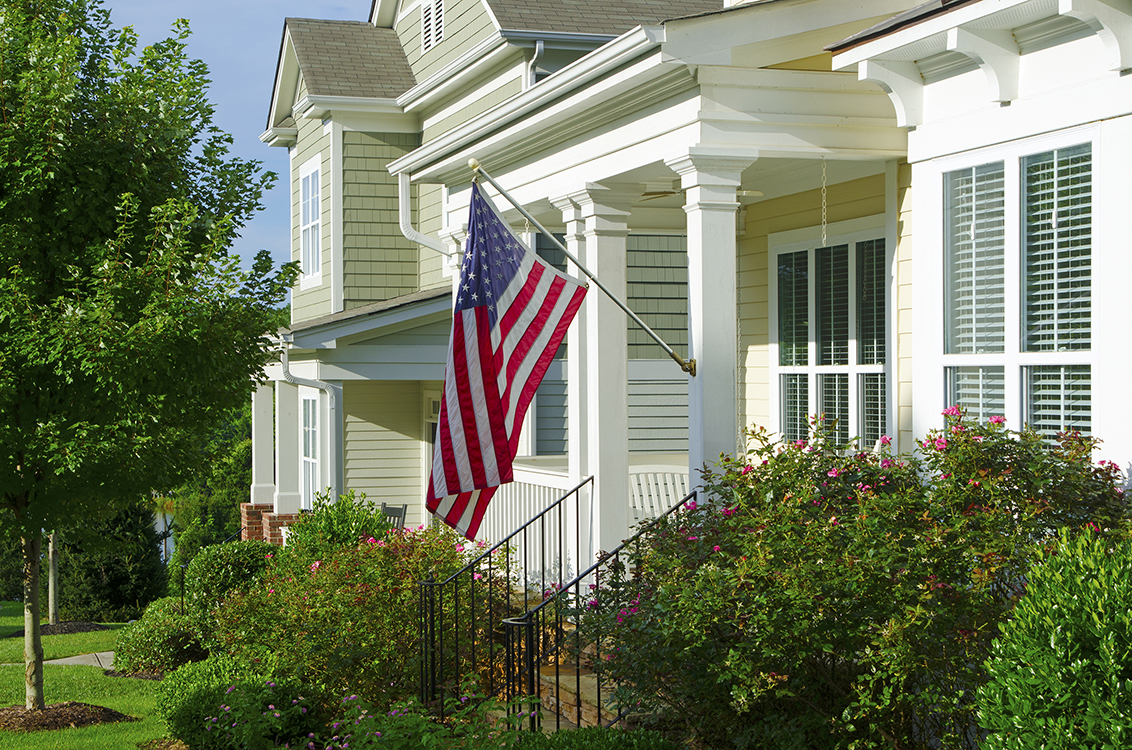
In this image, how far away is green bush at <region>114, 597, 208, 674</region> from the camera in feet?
40.2

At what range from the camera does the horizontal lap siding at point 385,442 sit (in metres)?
17.8

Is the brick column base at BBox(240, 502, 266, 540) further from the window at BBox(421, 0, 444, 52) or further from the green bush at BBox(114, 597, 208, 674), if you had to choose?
the window at BBox(421, 0, 444, 52)

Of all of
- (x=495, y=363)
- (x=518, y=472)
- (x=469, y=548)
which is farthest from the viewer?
(x=469, y=548)

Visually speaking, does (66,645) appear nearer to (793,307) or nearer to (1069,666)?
(793,307)

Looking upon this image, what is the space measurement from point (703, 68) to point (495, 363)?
8.21ft

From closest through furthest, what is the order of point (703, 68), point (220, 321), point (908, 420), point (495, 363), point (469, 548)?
point (495, 363)
point (703, 68)
point (908, 420)
point (220, 321)
point (469, 548)

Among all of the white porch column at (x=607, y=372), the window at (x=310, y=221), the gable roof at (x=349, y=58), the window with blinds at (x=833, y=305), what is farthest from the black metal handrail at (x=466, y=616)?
the window at (x=310, y=221)

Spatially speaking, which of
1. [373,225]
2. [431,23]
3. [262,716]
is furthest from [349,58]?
[262,716]

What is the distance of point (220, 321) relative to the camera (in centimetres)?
917

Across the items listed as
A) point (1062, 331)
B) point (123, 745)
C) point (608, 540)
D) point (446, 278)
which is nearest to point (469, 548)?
point (608, 540)

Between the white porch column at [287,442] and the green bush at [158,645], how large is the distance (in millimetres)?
7119

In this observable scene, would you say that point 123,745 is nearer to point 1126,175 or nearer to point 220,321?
point 220,321

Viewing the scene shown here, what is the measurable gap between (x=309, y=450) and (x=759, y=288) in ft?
38.3

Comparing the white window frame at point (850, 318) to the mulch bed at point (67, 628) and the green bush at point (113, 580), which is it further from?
the green bush at point (113, 580)
